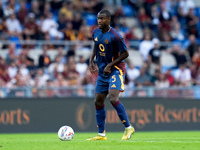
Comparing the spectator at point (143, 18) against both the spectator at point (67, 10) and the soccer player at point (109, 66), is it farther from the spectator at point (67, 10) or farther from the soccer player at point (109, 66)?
the soccer player at point (109, 66)

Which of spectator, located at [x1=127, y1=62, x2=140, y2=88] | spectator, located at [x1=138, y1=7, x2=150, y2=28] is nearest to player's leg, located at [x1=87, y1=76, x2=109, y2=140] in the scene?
spectator, located at [x1=127, y1=62, x2=140, y2=88]

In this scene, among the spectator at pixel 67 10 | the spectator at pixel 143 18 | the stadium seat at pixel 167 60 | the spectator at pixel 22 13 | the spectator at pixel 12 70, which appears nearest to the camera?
the spectator at pixel 12 70

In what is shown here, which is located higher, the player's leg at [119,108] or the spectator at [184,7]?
the spectator at [184,7]

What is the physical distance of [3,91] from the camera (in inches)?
565

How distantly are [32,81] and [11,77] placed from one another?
654 mm

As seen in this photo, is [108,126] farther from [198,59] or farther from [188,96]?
[198,59]

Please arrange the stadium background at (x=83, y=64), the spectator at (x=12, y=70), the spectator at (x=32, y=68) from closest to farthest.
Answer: the stadium background at (x=83, y=64) < the spectator at (x=12, y=70) < the spectator at (x=32, y=68)

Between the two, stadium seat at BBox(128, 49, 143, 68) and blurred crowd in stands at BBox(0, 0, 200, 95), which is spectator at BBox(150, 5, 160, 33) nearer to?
blurred crowd in stands at BBox(0, 0, 200, 95)

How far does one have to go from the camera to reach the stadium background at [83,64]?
14.9m

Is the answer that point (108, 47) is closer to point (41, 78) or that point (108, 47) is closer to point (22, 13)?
point (41, 78)

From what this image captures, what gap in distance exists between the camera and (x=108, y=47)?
9.06 metres

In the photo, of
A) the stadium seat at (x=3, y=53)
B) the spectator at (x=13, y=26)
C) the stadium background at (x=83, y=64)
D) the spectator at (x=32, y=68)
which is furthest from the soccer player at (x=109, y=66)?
the spectator at (x=13, y=26)

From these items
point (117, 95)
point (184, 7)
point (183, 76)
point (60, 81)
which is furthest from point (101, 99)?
point (184, 7)

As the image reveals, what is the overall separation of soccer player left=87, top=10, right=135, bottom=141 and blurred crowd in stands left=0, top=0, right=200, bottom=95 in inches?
242
